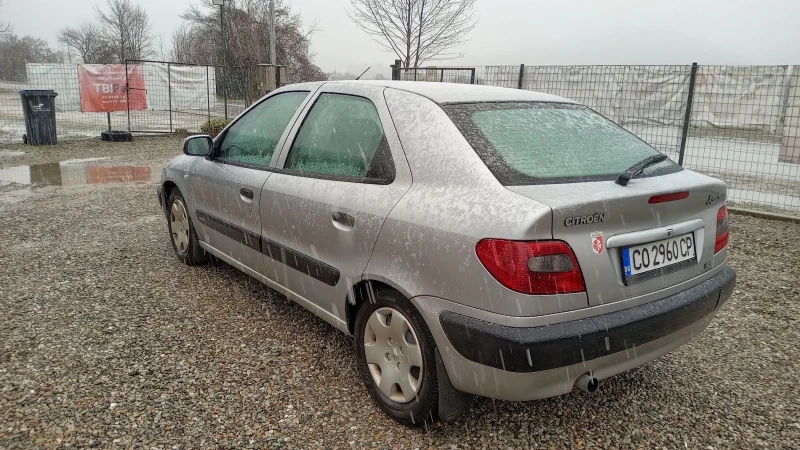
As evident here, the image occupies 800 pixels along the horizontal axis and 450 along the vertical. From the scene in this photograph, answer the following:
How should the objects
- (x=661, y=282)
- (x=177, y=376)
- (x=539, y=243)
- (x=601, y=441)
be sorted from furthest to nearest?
(x=177, y=376) < (x=601, y=441) < (x=661, y=282) < (x=539, y=243)

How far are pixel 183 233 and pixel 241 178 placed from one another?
4.68 ft

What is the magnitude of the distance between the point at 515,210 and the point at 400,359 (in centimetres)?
Result: 90

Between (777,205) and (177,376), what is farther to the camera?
(777,205)

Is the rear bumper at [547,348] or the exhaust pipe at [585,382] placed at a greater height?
the rear bumper at [547,348]

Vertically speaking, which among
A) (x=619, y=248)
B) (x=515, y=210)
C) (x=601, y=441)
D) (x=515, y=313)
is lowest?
(x=601, y=441)

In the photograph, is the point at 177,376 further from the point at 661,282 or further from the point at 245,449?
the point at 661,282

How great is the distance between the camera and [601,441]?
2498 millimetres

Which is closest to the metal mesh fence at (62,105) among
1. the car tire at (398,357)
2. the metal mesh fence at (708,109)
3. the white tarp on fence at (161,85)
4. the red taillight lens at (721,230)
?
the white tarp on fence at (161,85)

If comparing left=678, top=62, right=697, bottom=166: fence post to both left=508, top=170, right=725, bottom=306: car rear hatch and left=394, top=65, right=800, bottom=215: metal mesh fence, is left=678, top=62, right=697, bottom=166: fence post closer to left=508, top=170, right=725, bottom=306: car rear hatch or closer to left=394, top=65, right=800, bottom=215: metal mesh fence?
left=394, top=65, right=800, bottom=215: metal mesh fence

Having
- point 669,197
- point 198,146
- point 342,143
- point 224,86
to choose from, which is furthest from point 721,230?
point 224,86

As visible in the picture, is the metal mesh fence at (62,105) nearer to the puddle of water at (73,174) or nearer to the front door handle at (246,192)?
the puddle of water at (73,174)

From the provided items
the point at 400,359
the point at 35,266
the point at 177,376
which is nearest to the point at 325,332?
the point at 177,376

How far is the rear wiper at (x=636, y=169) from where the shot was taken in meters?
2.31

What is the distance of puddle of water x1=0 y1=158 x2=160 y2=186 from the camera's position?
8969 mm
